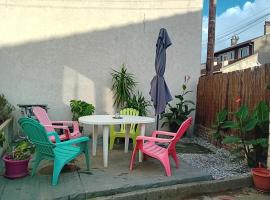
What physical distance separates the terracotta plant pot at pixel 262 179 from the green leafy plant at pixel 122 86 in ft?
14.2

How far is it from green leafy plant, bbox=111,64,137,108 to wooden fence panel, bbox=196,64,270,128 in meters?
2.09

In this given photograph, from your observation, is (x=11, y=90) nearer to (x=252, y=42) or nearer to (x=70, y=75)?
(x=70, y=75)

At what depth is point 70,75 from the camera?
7.81 meters

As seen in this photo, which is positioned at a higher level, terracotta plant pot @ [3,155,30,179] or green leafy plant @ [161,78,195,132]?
green leafy plant @ [161,78,195,132]

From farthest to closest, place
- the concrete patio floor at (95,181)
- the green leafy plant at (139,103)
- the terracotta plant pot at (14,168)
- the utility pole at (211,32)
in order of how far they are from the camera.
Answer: the utility pole at (211,32) → the green leafy plant at (139,103) → the terracotta plant pot at (14,168) → the concrete patio floor at (95,181)

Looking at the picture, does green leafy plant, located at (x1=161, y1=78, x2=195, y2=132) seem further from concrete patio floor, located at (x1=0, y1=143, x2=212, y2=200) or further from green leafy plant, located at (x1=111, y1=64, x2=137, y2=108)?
concrete patio floor, located at (x1=0, y1=143, x2=212, y2=200)

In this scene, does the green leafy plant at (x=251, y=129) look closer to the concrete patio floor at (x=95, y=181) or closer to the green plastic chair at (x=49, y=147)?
the concrete patio floor at (x=95, y=181)

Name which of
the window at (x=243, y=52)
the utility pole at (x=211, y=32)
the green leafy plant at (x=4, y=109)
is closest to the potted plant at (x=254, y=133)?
the utility pole at (x=211, y=32)

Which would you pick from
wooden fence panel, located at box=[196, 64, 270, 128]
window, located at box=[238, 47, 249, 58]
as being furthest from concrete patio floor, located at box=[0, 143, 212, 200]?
window, located at box=[238, 47, 249, 58]

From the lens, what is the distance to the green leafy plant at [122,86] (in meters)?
7.89

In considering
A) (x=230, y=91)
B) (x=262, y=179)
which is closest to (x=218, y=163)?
(x=262, y=179)

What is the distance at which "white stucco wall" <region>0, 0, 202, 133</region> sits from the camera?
294 inches

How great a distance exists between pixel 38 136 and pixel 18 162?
1.82 feet

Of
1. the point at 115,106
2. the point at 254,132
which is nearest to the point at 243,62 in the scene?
the point at 115,106
